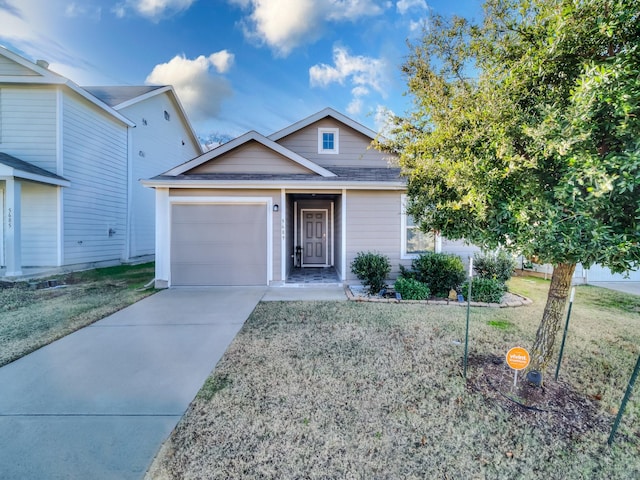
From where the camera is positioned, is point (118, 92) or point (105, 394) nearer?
point (105, 394)

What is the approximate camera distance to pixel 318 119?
977cm

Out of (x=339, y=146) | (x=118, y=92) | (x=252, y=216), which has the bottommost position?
(x=252, y=216)

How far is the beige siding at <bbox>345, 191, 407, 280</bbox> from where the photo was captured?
7.79 m

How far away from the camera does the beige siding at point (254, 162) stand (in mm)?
8109

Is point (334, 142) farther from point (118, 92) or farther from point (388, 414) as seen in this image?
point (118, 92)

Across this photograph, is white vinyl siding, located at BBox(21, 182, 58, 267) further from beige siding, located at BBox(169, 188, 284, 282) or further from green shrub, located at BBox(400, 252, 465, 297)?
green shrub, located at BBox(400, 252, 465, 297)

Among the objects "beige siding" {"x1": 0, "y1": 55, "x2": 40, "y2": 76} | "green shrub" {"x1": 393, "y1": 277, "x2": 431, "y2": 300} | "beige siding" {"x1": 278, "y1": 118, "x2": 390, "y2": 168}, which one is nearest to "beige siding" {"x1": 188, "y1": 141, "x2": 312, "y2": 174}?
"beige siding" {"x1": 278, "y1": 118, "x2": 390, "y2": 168}

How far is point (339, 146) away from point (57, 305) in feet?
28.7

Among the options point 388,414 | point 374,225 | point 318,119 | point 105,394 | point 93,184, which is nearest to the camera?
point 388,414

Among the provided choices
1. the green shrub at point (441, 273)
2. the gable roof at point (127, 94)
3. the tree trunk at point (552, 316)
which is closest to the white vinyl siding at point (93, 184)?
the gable roof at point (127, 94)

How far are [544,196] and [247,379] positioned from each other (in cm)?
326

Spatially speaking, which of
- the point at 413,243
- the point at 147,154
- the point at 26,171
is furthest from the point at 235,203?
the point at 147,154

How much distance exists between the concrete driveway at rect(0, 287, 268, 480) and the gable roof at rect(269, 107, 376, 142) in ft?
22.7

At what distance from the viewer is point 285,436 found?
2240 millimetres
